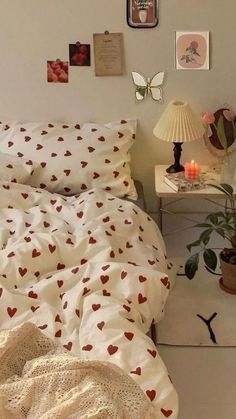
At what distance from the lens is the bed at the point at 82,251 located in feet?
5.24

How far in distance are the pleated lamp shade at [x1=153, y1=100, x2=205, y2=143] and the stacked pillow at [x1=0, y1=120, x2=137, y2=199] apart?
0.63 feet

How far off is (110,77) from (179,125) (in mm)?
450

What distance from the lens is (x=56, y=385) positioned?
4.18ft

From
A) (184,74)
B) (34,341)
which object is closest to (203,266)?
(184,74)

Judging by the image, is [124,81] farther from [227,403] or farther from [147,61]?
[227,403]

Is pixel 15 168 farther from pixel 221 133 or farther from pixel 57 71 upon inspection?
pixel 221 133

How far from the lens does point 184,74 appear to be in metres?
2.81

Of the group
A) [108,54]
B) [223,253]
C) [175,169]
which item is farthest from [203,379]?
[108,54]

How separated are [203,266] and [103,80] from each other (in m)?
1.05

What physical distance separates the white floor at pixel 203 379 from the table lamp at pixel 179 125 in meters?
1.02

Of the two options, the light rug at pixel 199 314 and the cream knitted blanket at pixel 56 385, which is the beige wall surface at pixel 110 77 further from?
the cream knitted blanket at pixel 56 385

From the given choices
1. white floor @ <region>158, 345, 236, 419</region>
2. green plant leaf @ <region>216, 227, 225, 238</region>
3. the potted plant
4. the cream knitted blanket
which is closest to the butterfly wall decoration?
the potted plant

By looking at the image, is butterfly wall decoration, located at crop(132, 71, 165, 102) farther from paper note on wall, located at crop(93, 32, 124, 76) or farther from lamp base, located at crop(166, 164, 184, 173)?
lamp base, located at crop(166, 164, 184, 173)

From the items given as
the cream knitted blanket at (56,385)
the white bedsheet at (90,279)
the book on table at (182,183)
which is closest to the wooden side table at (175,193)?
the book on table at (182,183)
